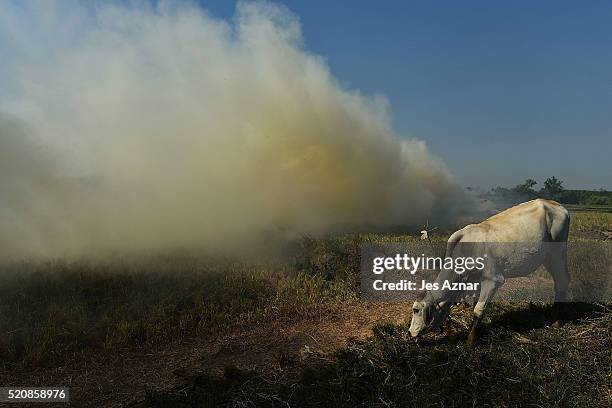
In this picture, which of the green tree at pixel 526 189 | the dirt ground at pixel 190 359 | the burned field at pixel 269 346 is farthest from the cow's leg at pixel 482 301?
the green tree at pixel 526 189

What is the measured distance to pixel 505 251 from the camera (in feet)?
24.6

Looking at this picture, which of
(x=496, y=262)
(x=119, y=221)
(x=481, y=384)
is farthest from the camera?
(x=119, y=221)

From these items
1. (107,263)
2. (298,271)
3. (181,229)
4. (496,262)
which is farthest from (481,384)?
(181,229)

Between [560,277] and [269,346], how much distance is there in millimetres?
6141

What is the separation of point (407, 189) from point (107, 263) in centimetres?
1989

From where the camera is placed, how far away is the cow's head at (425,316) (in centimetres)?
704

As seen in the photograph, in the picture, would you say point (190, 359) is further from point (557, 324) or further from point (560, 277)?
point (560, 277)

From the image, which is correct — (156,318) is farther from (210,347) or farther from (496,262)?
(496,262)

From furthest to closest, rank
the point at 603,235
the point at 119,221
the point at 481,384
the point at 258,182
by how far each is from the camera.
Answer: the point at 603,235 → the point at 258,182 → the point at 119,221 → the point at 481,384

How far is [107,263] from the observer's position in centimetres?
1321

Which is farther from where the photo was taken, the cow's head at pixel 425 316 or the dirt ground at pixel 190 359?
the cow's head at pixel 425 316

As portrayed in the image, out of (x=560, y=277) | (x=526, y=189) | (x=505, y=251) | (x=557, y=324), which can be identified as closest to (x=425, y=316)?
(x=505, y=251)

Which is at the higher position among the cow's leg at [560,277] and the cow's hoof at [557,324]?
the cow's leg at [560,277]

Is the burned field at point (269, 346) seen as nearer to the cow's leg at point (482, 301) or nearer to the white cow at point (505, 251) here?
the cow's leg at point (482, 301)
